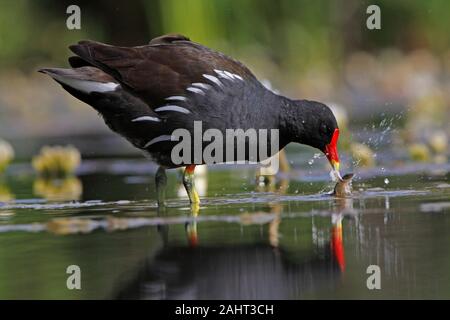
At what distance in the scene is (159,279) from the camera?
4.95 meters

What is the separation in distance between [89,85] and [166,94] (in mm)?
538

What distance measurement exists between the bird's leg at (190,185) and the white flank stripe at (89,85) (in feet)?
2.67

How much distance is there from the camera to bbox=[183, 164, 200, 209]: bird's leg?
7457 mm

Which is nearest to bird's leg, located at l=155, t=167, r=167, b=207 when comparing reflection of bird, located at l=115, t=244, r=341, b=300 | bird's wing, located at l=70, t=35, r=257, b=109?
bird's wing, located at l=70, t=35, r=257, b=109

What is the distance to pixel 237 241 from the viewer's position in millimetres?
5793

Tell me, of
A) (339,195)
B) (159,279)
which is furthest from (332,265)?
(339,195)

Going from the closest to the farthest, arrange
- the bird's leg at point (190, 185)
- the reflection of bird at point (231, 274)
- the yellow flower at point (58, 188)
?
the reflection of bird at point (231, 274), the bird's leg at point (190, 185), the yellow flower at point (58, 188)

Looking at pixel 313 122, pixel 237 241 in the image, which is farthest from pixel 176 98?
pixel 237 241

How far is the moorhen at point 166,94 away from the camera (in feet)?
23.6

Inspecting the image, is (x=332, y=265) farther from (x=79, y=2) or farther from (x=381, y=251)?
(x=79, y=2)

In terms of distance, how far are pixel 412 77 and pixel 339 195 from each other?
9861 mm

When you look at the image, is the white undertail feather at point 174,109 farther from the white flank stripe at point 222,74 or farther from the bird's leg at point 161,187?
the bird's leg at point 161,187

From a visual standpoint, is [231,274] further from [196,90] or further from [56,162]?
[56,162]

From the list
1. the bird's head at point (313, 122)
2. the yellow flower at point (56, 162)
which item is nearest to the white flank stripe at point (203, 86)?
the bird's head at point (313, 122)
